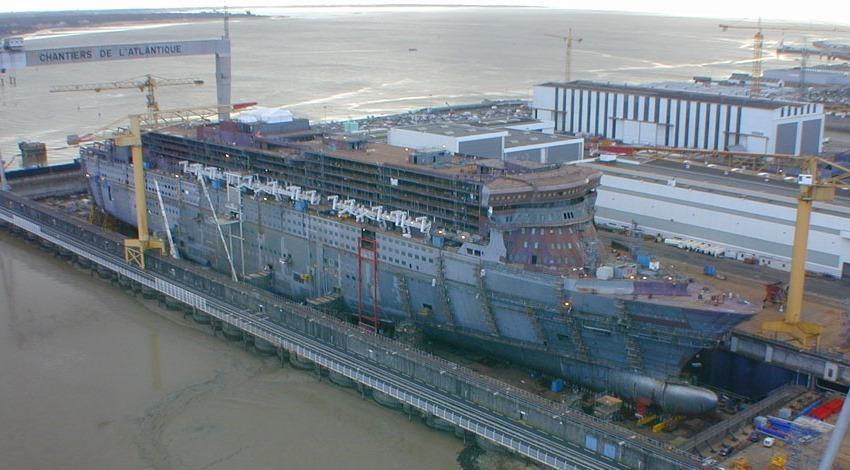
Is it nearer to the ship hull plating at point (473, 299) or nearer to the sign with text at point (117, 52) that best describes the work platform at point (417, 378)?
the ship hull plating at point (473, 299)

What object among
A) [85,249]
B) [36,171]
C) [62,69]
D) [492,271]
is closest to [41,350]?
[85,249]

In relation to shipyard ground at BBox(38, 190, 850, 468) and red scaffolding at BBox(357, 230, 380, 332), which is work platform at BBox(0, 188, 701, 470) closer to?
shipyard ground at BBox(38, 190, 850, 468)

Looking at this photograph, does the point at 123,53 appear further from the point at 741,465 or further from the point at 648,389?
the point at 741,465

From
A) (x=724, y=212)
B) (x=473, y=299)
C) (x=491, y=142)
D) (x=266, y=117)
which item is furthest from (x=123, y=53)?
(x=724, y=212)

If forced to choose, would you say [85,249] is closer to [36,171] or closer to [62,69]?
[36,171]

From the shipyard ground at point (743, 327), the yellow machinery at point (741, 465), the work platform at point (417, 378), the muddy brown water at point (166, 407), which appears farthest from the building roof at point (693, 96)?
the yellow machinery at point (741, 465)

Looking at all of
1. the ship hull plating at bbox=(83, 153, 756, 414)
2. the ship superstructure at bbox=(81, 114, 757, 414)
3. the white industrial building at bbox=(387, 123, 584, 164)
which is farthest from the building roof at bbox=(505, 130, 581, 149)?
the ship hull plating at bbox=(83, 153, 756, 414)

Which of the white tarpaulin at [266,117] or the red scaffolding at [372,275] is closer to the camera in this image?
the red scaffolding at [372,275]
